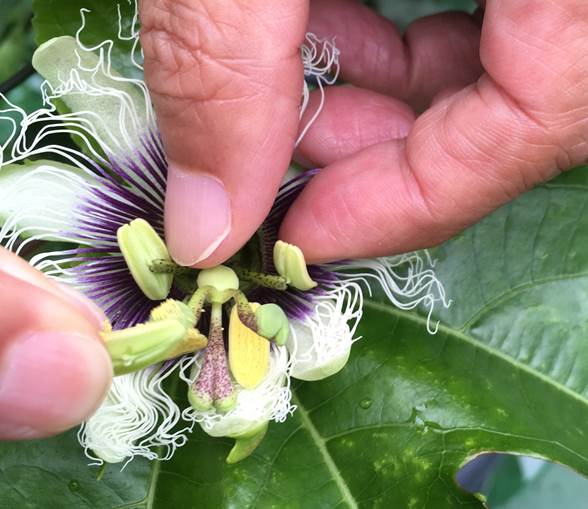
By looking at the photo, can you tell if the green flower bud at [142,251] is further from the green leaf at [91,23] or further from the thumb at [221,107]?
the green leaf at [91,23]

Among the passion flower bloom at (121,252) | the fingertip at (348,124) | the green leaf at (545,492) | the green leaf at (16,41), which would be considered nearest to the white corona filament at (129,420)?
the passion flower bloom at (121,252)

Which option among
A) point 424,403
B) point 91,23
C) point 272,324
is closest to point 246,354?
point 272,324

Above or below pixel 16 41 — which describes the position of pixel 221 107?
above

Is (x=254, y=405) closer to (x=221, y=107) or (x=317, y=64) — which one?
(x=221, y=107)

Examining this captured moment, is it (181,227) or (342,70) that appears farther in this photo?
(342,70)

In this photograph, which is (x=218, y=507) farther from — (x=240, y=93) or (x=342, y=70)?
(x=342, y=70)

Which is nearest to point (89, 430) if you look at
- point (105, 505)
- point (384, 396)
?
point (105, 505)
